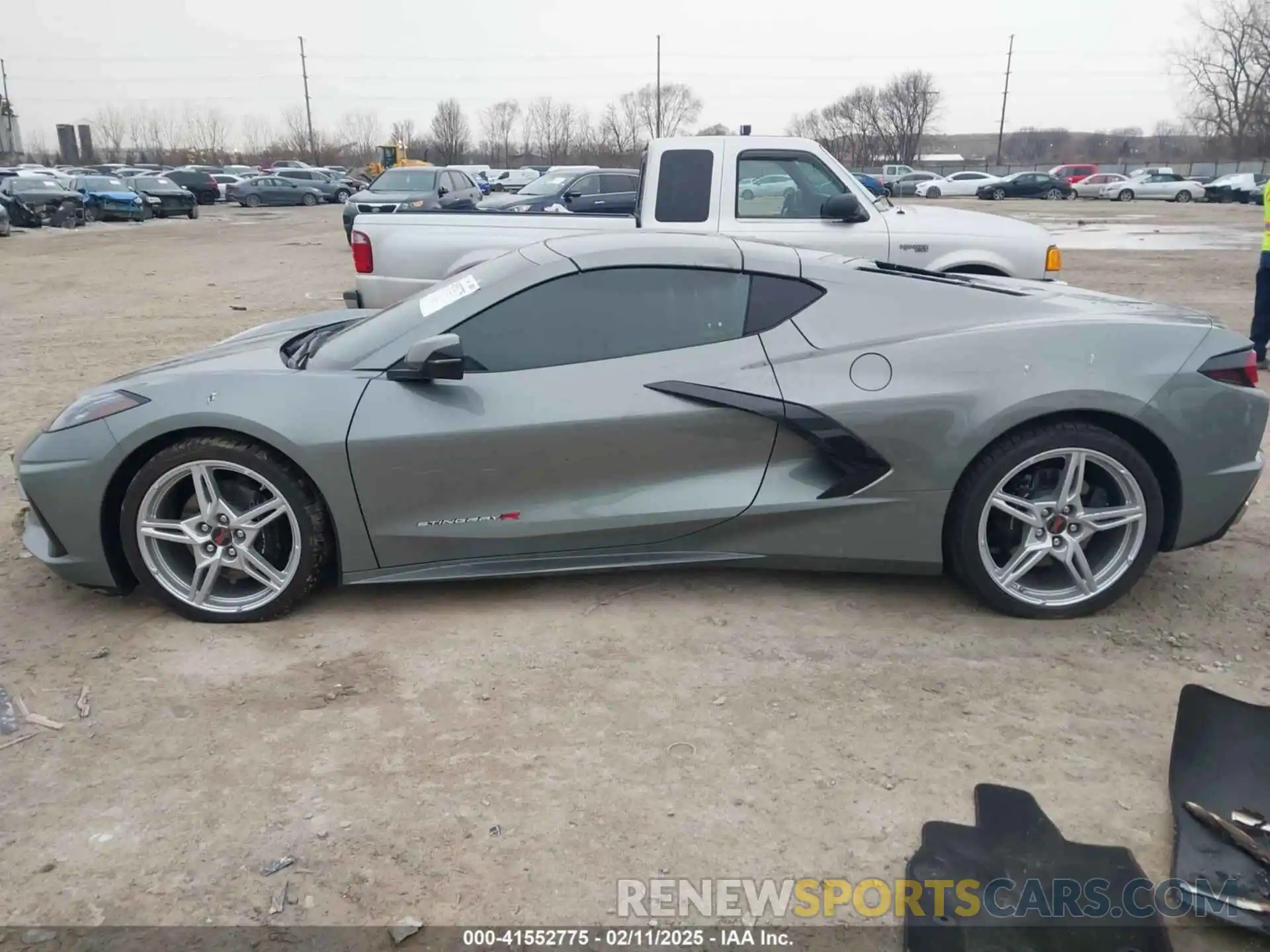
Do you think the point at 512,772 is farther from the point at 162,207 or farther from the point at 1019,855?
the point at 162,207

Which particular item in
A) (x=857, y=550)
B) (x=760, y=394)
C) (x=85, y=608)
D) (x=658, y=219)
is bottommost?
(x=85, y=608)

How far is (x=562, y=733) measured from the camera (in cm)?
290

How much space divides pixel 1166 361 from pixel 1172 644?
104 cm

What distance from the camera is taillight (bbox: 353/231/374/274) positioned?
7.12 meters

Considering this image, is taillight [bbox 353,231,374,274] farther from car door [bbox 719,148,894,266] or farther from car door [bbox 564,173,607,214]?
car door [bbox 564,173,607,214]

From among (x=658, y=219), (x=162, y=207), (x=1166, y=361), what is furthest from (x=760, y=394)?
(x=162, y=207)

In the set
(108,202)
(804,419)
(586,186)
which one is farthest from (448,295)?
(108,202)

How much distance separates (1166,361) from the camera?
3.48m

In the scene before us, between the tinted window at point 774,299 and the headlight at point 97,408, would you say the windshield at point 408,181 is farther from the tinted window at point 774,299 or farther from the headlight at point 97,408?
the tinted window at point 774,299

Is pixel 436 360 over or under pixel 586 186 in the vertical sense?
under

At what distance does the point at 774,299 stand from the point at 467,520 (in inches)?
57.3

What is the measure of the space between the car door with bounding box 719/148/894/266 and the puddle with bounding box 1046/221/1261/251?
14725 mm

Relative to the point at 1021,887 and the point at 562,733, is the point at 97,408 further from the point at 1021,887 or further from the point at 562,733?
the point at 1021,887

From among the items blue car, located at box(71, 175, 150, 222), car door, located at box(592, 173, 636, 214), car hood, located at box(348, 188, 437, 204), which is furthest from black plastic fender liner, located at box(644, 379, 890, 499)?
blue car, located at box(71, 175, 150, 222)
